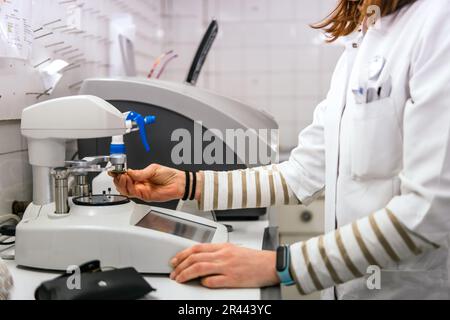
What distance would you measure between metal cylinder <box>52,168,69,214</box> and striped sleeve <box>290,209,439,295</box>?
402mm

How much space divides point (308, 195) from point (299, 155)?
9 cm

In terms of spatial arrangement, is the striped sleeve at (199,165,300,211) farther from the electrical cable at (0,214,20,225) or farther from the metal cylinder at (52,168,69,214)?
the electrical cable at (0,214,20,225)

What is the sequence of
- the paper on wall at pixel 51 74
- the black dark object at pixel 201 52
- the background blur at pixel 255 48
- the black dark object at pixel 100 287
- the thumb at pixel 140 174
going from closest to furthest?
the black dark object at pixel 100 287
the thumb at pixel 140 174
the paper on wall at pixel 51 74
the black dark object at pixel 201 52
the background blur at pixel 255 48

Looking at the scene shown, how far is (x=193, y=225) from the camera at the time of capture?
3.13 feet

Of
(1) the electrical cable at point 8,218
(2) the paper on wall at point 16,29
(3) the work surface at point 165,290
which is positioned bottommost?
(3) the work surface at point 165,290

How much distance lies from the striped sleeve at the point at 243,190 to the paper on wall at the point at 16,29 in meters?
0.51

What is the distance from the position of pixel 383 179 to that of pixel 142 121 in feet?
1.81

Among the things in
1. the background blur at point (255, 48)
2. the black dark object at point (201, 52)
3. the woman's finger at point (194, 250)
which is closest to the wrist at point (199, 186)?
the woman's finger at point (194, 250)

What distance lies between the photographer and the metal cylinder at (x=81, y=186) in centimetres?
94

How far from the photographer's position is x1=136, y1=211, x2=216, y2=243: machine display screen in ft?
2.81

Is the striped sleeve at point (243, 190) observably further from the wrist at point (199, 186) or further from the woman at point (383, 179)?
the woman at point (383, 179)

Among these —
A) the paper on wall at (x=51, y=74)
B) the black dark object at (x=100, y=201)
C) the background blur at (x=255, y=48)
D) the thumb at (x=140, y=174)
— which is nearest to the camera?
the black dark object at (x=100, y=201)
